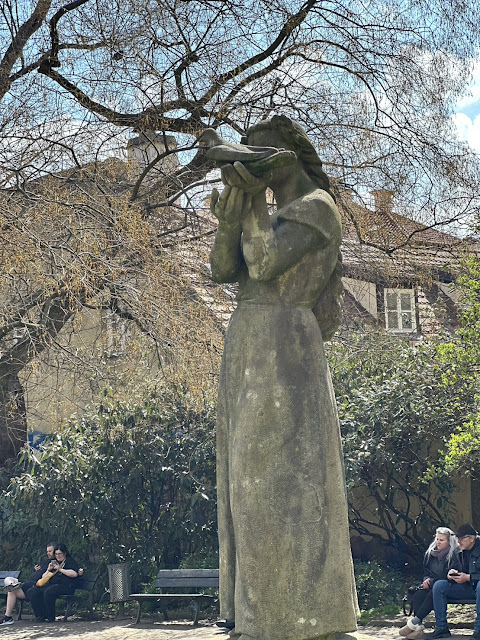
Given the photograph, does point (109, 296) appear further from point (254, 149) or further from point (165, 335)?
point (254, 149)

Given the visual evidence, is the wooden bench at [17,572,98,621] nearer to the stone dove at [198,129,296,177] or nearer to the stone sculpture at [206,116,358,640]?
the stone sculpture at [206,116,358,640]

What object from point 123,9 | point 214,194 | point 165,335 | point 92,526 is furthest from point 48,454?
point 214,194

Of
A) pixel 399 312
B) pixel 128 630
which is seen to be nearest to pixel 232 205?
pixel 128 630

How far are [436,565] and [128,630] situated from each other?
12.5 ft

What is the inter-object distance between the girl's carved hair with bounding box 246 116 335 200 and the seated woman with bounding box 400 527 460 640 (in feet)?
24.1

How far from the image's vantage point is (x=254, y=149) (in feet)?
15.8

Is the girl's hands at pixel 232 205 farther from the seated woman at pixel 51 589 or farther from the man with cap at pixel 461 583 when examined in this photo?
the seated woman at pixel 51 589

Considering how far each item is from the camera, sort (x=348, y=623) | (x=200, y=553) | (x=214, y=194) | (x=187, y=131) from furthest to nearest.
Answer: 1. (x=200, y=553)
2. (x=187, y=131)
3. (x=214, y=194)
4. (x=348, y=623)

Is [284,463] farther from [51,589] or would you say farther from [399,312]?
[399,312]

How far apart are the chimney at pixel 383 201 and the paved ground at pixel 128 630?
5351 mm

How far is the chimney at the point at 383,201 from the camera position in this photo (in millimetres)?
13984

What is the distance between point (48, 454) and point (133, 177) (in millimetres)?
4553

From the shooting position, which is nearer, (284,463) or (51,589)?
(284,463)

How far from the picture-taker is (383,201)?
555 inches
